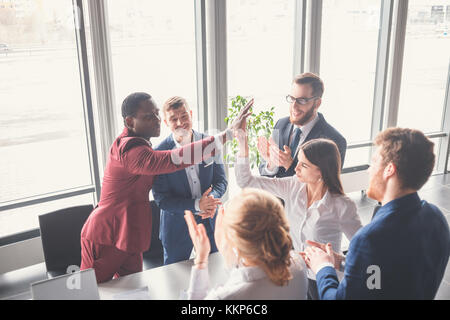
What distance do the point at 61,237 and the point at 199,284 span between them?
1716 millimetres

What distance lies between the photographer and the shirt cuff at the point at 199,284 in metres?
1.53

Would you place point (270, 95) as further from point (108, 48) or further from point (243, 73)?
point (108, 48)

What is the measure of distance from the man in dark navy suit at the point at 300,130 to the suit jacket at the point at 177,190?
1.19 ft

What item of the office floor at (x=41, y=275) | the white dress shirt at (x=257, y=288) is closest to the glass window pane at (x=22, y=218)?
the office floor at (x=41, y=275)

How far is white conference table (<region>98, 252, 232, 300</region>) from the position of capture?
1946 millimetres

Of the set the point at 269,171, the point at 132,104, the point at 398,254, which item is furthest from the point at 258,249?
the point at 269,171

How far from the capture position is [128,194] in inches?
86.8

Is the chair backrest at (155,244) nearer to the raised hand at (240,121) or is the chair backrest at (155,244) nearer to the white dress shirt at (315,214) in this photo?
the white dress shirt at (315,214)

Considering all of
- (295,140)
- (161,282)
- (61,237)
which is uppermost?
(295,140)

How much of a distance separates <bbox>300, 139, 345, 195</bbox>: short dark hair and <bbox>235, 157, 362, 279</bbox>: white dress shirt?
5cm

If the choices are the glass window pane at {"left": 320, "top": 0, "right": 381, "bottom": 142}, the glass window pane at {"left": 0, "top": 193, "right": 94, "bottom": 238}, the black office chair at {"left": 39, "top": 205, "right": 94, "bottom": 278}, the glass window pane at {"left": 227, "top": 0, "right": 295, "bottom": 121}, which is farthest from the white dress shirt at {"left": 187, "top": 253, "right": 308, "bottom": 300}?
the glass window pane at {"left": 320, "top": 0, "right": 381, "bottom": 142}

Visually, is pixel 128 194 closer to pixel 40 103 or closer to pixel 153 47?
pixel 40 103

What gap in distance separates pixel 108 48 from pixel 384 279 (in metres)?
3.07
